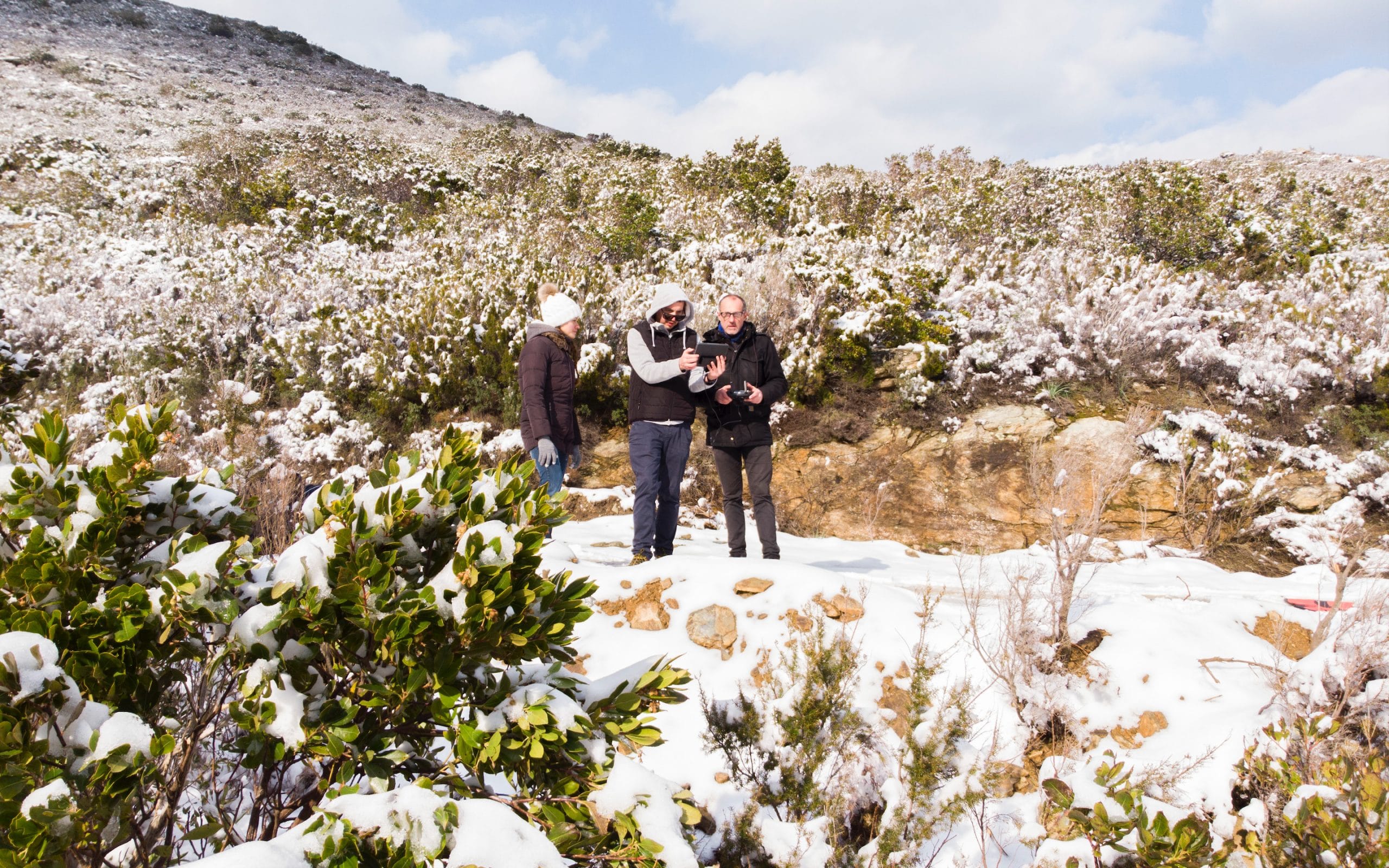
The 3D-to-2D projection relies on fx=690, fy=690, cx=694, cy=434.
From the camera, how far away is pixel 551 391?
4059mm

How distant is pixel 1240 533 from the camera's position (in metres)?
5.76

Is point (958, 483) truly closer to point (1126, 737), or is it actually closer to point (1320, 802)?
point (1126, 737)

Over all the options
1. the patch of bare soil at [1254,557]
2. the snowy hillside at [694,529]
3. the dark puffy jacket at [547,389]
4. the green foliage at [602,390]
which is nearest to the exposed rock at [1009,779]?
the snowy hillside at [694,529]

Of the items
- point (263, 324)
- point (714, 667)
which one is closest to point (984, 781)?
point (714, 667)

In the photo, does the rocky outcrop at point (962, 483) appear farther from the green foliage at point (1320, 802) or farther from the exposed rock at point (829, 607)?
the green foliage at point (1320, 802)

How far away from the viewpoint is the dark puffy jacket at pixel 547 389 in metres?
3.94

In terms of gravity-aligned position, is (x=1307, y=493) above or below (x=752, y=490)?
below

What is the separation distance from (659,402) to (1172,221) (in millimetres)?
10590

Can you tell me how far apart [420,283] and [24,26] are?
36.7m

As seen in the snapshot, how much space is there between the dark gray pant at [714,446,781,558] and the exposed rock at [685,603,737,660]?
0.80 meters

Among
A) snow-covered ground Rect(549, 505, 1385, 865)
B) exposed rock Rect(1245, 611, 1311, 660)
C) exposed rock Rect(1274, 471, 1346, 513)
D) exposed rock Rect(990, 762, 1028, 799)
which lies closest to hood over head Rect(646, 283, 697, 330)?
snow-covered ground Rect(549, 505, 1385, 865)

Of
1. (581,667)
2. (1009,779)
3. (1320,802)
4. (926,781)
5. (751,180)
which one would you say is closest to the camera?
(1320,802)

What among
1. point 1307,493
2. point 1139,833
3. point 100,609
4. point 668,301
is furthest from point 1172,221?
point 100,609

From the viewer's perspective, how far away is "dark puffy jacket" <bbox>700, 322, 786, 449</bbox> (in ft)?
13.8
